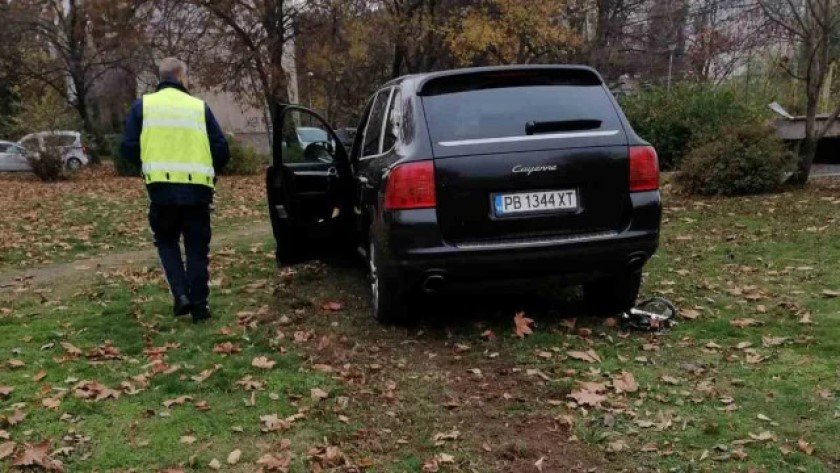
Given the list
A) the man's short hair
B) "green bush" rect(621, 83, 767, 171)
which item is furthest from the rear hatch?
"green bush" rect(621, 83, 767, 171)

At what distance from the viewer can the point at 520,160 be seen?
4.51m

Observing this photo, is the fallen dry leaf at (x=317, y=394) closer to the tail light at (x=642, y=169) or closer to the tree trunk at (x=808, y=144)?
the tail light at (x=642, y=169)

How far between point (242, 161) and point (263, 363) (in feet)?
62.8

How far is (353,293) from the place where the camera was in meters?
6.35

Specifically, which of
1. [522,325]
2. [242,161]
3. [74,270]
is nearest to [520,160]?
[522,325]

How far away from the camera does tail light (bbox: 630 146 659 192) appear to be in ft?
15.3

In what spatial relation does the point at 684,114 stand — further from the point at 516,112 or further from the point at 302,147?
the point at 516,112

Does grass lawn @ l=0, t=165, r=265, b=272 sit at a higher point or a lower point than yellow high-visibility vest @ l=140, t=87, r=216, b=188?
lower

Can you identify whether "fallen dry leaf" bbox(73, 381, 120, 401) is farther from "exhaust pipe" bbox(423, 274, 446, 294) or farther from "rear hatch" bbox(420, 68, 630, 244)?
"rear hatch" bbox(420, 68, 630, 244)

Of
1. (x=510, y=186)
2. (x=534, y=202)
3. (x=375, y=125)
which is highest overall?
(x=375, y=125)

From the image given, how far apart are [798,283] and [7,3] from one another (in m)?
30.5

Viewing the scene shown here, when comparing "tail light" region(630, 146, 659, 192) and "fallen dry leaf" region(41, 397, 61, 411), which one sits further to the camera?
"tail light" region(630, 146, 659, 192)

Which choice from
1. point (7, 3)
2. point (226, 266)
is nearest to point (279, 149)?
point (226, 266)

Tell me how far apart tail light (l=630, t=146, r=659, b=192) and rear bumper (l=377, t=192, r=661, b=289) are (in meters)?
0.05
